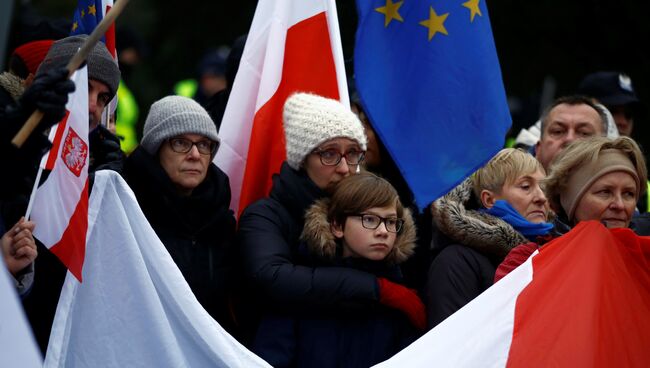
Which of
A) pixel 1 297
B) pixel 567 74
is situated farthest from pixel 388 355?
pixel 567 74

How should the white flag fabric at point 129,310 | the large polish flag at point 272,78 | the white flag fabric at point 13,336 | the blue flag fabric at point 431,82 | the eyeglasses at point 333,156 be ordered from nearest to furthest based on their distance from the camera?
1. the white flag fabric at point 13,336
2. the white flag fabric at point 129,310
3. the eyeglasses at point 333,156
4. the blue flag fabric at point 431,82
5. the large polish flag at point 272,78

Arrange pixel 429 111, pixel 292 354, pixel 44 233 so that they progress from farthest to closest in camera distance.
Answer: pixel 429 111, pixel 292 354, pixel 44 233

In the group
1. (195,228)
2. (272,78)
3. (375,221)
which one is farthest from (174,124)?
(272,78)

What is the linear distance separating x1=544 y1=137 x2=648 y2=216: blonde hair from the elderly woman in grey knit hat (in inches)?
54.4

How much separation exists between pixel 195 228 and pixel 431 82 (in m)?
1.32

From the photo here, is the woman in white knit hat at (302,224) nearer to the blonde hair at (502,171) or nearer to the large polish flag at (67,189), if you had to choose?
the blonde hair at (502,171)

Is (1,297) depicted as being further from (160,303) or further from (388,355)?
(388,355)

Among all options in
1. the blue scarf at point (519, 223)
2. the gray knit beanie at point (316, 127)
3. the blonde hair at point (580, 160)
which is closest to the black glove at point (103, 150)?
the gray knit beanie at point (316, 127)

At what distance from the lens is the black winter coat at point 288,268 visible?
6414 millimetres

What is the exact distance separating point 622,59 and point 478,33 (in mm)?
6970

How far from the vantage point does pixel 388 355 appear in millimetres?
6461

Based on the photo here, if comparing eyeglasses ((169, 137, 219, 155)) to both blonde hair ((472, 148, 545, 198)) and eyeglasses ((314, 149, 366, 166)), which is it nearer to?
eyeglasses ((314, 149, 366, 166))

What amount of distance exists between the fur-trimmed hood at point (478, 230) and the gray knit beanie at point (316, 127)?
505 millimetres

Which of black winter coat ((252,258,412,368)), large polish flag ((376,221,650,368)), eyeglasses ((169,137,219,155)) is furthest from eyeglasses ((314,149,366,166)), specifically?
large polish flag ((376,221,650,368))
